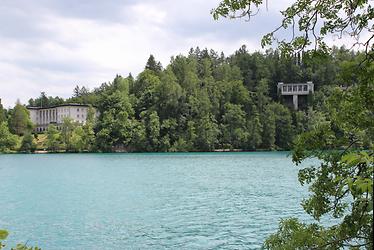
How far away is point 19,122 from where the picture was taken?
134m

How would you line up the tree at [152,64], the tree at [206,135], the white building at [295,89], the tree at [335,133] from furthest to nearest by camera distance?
the tree at [152,64] → the white building at [295,89] → the tree at [206,135] → the tree at [335,133]

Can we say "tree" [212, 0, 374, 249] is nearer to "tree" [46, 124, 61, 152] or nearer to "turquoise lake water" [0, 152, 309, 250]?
"turquoise lake water" [0, 152, 309, 250]

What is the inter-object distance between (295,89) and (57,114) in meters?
83.7

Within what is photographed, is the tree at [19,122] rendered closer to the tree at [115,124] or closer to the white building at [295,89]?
the tree at [115,124]

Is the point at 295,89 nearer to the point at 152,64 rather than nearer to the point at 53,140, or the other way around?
the point at 152,64

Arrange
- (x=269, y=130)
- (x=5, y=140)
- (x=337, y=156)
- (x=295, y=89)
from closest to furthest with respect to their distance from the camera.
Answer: (x=337, y=156)
(x=269, y=130)
(x=5, y=140)
(x=295, y=89)

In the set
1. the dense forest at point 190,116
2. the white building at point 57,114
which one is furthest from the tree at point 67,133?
the white building at point 57,114

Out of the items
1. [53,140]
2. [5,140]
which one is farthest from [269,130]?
[5,140]

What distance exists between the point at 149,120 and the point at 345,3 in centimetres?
9924

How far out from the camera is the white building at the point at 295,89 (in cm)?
11562

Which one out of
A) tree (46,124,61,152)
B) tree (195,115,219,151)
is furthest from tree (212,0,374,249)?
tree (46,124,61,152)

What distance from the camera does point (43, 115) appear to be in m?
161

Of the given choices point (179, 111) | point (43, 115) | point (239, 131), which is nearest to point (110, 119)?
point (179, 111)

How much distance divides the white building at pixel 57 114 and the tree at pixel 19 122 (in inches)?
413
